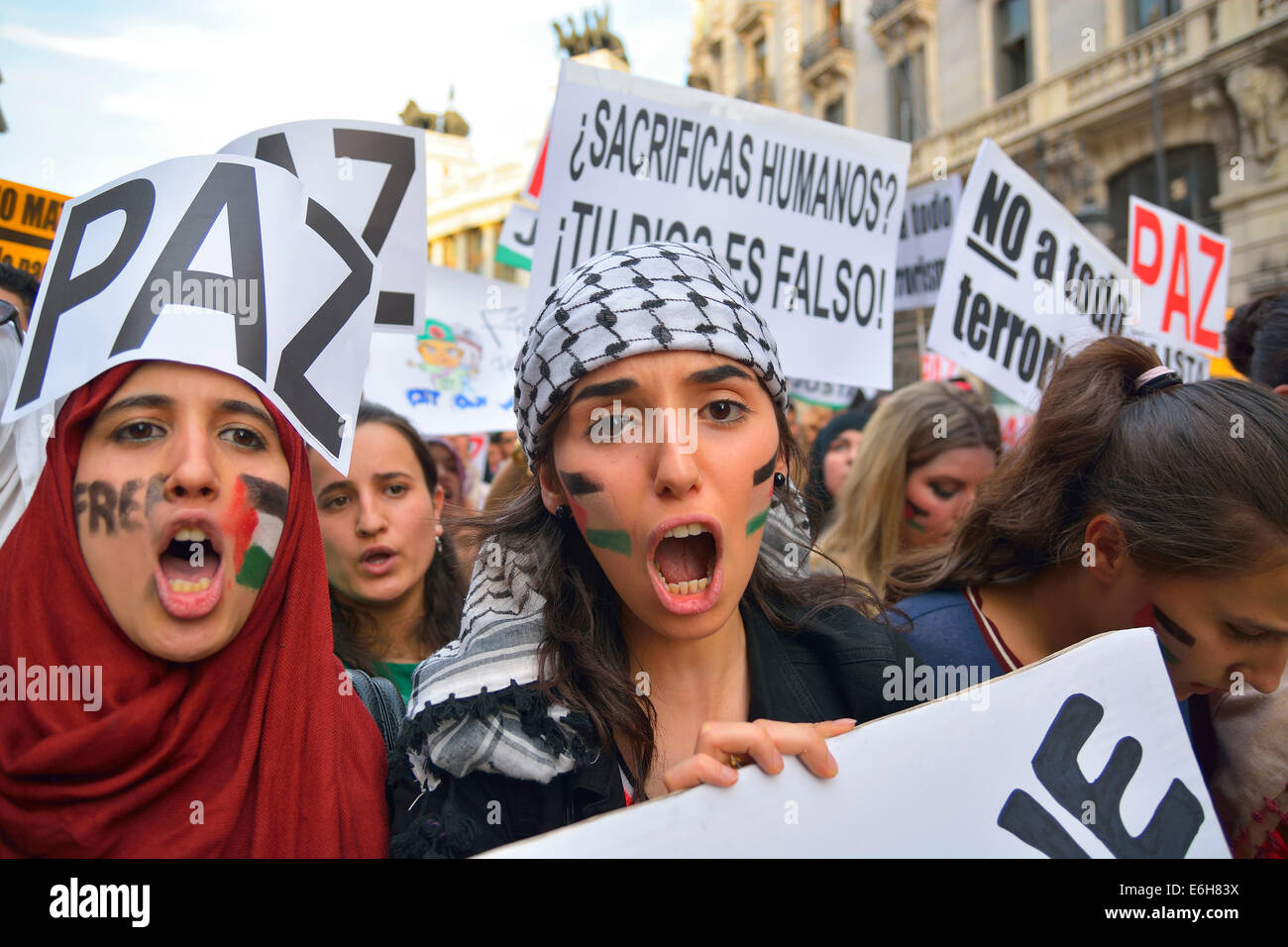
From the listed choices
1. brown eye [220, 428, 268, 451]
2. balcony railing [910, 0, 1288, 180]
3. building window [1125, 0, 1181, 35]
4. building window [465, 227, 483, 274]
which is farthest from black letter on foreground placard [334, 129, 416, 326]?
building window [465, 227, 483, 274]

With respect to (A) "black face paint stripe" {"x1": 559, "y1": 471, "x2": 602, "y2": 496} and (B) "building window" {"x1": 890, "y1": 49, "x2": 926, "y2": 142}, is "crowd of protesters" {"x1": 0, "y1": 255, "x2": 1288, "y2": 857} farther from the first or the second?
(B) "building window" {"x1": 890, "y1": 49, "x2": 926, "y2": 142}

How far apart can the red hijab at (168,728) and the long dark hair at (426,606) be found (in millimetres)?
899

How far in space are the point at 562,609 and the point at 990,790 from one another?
763mm

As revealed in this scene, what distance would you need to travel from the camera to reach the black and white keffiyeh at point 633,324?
4.70ft

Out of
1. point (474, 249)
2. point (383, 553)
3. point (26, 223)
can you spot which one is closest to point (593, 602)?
point (383, 553)

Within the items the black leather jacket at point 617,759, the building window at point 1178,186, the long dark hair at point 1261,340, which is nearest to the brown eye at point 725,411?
the black leather jacket at point 617,759

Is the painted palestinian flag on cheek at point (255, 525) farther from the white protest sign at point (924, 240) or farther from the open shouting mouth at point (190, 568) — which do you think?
the white protest sign at point (924, 240)

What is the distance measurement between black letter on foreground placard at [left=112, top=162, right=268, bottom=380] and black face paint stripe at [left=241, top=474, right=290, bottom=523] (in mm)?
176

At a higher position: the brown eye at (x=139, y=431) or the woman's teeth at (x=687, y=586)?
the brown eye at (x=139, y=431)

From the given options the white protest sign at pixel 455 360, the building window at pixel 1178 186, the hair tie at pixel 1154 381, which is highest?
the building window at pixel 1178 186

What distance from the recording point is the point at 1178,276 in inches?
172

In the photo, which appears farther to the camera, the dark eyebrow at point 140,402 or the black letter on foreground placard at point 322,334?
the black letter on foreground placard at point 322,334

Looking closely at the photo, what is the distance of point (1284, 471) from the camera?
1.72 m

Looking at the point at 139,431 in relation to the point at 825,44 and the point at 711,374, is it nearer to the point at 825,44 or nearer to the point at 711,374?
the point at 711,374
